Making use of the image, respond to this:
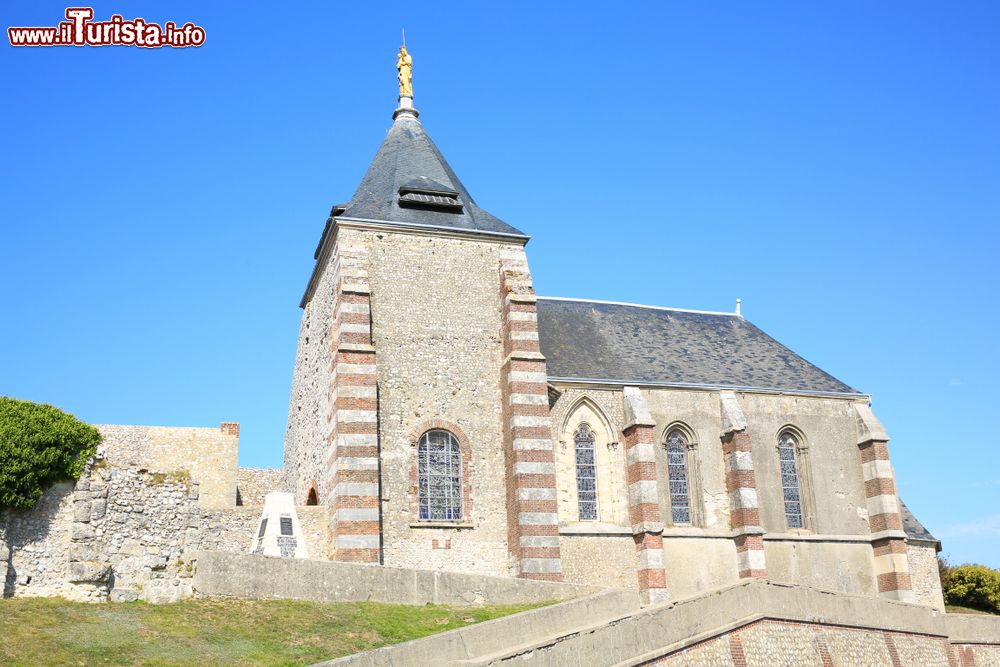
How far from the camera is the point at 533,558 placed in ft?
87.0

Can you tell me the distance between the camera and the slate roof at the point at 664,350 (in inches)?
1260

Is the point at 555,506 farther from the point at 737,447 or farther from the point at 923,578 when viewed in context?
the point at 923,578

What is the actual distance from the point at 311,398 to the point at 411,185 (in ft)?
22.0

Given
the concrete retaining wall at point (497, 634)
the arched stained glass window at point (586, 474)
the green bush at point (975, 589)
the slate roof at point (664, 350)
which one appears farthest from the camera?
the green bush at point (975, 589)

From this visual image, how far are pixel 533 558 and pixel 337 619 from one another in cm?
756

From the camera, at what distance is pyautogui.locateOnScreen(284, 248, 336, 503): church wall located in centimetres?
2859

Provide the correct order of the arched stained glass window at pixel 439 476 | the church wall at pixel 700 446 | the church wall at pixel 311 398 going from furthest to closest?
the church wall at pixel 700 446 < the church wall at pixel 311 398 < the arched stained glass window at pixel 439 476

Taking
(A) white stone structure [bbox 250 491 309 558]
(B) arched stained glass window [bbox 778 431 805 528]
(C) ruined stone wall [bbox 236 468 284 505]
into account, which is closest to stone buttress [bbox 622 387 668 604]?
(B) arched stained glass window [bbox 778 431 805 528]

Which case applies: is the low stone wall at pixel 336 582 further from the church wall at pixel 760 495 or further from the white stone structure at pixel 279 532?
the church wall at pixel 760 495

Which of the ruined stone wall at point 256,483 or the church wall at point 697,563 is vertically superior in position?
the ruined stone wall at point 256,483

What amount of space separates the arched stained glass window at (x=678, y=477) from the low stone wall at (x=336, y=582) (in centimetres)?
888

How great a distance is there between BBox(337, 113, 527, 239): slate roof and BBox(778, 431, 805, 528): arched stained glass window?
10.5 meters

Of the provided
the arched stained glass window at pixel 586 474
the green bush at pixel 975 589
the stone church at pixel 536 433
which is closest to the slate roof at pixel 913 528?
the stone church at pixel 536 433

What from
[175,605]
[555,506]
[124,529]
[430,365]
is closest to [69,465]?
[124,529]
